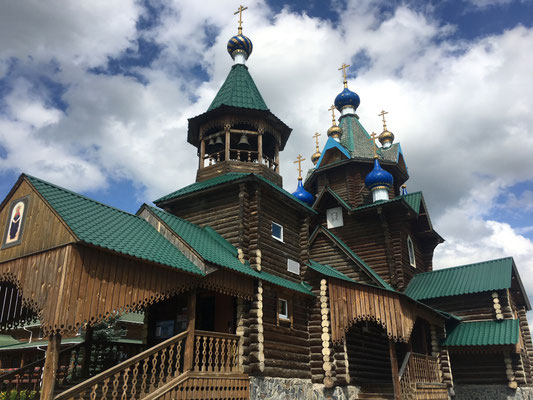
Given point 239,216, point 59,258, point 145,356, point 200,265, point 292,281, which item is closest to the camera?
point 59,258

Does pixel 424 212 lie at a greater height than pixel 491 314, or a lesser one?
greater

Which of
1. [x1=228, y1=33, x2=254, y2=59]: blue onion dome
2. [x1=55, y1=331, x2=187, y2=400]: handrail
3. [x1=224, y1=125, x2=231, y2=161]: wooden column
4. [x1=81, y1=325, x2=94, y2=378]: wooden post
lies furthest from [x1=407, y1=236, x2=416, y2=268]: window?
[x1=81, y1=325, x2=94, y2=378]: wooden post

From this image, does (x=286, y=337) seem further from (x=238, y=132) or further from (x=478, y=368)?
(x=478, y=368)

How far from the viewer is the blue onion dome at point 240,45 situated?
62.8 feet

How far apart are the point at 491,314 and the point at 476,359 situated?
6.44 ft

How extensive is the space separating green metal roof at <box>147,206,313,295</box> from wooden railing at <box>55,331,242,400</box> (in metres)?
1.79

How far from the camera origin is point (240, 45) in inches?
757

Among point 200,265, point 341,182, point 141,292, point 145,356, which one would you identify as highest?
point 341,182

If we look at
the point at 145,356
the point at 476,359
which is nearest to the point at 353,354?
the point at 476,359

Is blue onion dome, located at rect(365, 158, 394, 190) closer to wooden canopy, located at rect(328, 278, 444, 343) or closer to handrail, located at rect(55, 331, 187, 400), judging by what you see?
wooden canopy, located at rect(328, 278, 444, 343)

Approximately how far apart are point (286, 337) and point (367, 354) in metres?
4.36

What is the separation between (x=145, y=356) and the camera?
9414mm

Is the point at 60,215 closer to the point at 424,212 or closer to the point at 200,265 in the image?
the point at 200,265

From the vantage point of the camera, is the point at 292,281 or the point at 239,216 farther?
the point at 292,281
